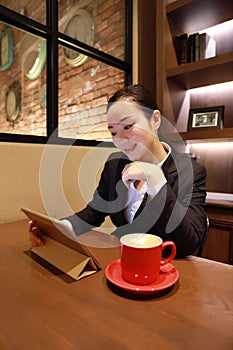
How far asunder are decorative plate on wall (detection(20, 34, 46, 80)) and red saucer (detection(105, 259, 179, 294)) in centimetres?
159

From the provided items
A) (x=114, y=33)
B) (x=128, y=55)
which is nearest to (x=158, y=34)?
(x=128, y=55)

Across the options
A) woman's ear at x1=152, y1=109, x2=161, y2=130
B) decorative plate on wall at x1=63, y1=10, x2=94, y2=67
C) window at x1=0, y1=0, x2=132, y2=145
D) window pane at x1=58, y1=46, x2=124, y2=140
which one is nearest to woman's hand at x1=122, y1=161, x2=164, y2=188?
woman's ear at x1=152, y1=109, x2=161, y2=130

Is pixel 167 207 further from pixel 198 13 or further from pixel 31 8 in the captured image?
pixel 198 13

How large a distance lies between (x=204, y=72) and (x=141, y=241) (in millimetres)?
1770

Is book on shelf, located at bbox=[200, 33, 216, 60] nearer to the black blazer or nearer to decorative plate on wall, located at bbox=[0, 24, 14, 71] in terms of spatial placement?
the black blazer

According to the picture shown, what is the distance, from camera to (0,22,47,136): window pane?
1.77m

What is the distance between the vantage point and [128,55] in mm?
2252

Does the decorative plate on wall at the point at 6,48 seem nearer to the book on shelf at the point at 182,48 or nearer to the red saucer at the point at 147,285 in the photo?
the book on shelf at the point at 182,48

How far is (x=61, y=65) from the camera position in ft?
6.53

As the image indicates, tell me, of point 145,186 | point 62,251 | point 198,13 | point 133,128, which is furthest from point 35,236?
point 198,13

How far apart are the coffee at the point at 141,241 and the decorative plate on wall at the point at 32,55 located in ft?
5.12

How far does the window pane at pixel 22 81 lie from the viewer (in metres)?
1.77

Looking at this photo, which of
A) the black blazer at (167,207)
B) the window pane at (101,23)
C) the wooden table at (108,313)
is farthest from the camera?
the window pane at (101,23)

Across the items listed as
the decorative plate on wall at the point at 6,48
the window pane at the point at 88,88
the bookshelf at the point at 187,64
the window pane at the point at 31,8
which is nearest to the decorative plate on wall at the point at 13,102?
the decorative plate on wall at the point at 6,48
